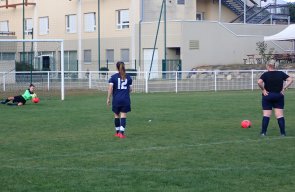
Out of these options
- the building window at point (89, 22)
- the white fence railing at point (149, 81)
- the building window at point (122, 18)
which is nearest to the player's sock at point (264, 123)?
the white fence railing at point (149, 81)

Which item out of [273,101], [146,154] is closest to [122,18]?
[273,101]

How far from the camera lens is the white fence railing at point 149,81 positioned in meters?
38.8

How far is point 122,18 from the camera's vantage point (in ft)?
191

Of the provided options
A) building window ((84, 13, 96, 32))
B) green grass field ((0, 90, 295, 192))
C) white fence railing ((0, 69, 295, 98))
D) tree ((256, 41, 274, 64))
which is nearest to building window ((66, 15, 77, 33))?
building window ((84, 13, 96, 32))

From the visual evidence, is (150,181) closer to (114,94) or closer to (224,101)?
(114,94)

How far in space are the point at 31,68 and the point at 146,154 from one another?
88.3 ft

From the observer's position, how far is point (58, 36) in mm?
62906

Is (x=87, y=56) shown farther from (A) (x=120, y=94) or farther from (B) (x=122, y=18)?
(A) (x=120, y=94)

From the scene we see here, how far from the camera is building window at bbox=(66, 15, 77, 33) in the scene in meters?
61.8

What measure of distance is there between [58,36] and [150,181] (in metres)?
53.5

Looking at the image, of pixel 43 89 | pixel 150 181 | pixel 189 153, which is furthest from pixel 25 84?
pixel 150 181

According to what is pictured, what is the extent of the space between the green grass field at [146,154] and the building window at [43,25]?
41.6 meters

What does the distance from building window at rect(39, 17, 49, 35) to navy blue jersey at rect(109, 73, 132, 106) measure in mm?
48662

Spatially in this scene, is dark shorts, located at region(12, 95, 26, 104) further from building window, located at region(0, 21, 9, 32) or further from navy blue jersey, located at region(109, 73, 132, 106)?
building window, located at region(0, 21, 9, 32)
